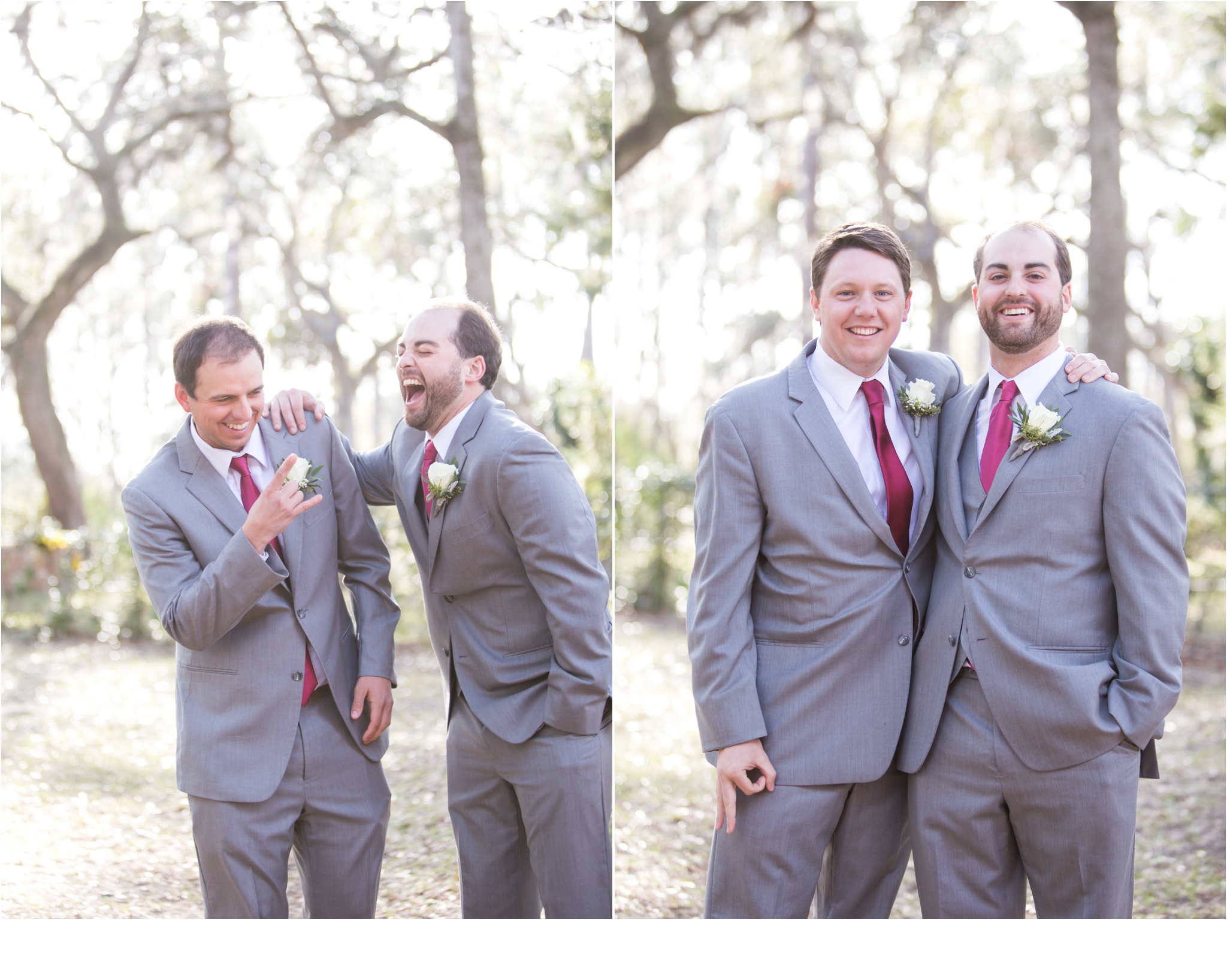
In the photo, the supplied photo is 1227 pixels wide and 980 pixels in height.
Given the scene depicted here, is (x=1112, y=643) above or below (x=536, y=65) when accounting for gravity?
below

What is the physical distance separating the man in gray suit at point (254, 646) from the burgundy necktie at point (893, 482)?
122 centimetres

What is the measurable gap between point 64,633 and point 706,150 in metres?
5.12

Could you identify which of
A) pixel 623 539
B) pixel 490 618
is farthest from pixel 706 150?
pixel 490 618

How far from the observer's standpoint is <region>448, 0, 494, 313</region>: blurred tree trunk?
353 centimetres

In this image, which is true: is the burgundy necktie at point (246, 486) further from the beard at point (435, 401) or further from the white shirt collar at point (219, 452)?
the beard at point (435, 401)

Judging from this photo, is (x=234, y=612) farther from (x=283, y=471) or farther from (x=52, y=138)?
(x=52, y=138)

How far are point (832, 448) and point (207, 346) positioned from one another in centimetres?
139

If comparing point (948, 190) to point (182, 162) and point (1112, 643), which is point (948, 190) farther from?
point (1112, 643)

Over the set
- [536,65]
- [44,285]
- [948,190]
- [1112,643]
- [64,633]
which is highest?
[948,190]

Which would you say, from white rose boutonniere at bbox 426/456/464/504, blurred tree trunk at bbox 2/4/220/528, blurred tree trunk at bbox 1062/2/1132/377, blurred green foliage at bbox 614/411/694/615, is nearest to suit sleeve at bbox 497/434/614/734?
white rose boutonniere at bbox 426/456/464/504

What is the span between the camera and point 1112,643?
2102 mm

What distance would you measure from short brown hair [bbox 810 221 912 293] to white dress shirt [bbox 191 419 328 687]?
1.27 m

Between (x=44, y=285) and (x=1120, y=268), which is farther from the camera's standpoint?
(x=1120, y=268)

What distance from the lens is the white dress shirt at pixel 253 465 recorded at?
2.34 m
